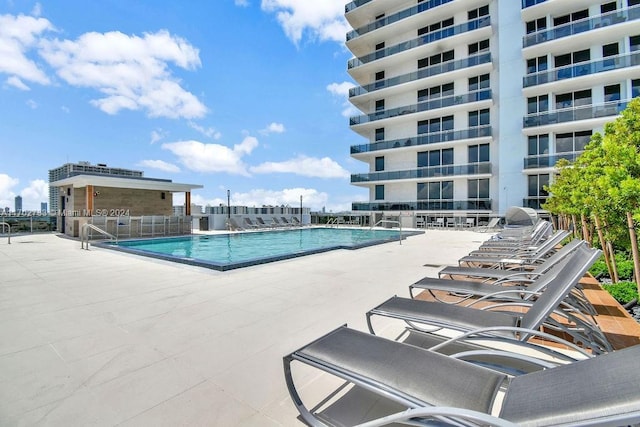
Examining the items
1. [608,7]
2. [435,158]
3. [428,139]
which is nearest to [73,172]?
[428,139]

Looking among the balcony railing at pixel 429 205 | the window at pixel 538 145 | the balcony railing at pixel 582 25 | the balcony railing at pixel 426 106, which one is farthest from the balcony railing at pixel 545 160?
the balcony railing at pixel 582 25

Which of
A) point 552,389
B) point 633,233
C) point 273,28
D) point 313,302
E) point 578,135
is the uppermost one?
point 273,28

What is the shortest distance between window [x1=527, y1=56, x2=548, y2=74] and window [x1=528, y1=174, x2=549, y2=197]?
24.5ft

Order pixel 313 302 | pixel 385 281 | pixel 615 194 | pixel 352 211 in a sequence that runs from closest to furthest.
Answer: pixel 615 194 < pixel 313 302 < pixel 385 281 < pixel 352 211

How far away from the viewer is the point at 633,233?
3.85 meters

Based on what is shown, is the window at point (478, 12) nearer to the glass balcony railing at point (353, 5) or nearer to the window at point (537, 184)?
the glass balcony railing at point (353, 5)

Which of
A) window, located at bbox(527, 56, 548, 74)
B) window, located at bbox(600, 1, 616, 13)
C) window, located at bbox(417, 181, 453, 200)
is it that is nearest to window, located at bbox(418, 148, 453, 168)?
window, located at bbox(417, 181, 453, 200)

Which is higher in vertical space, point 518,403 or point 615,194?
point 615,194

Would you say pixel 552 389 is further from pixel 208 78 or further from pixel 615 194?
pixel 208 78

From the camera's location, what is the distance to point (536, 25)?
21156 millimetres

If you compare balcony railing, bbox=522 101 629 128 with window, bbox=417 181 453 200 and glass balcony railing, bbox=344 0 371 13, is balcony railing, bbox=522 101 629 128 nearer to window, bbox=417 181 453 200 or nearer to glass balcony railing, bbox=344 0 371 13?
window, bbox=417 181 453 200

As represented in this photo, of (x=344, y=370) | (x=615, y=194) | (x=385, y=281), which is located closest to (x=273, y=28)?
(x=385, y=281)

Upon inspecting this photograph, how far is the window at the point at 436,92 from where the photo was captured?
2466 centimetres

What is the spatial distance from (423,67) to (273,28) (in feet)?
44.1
